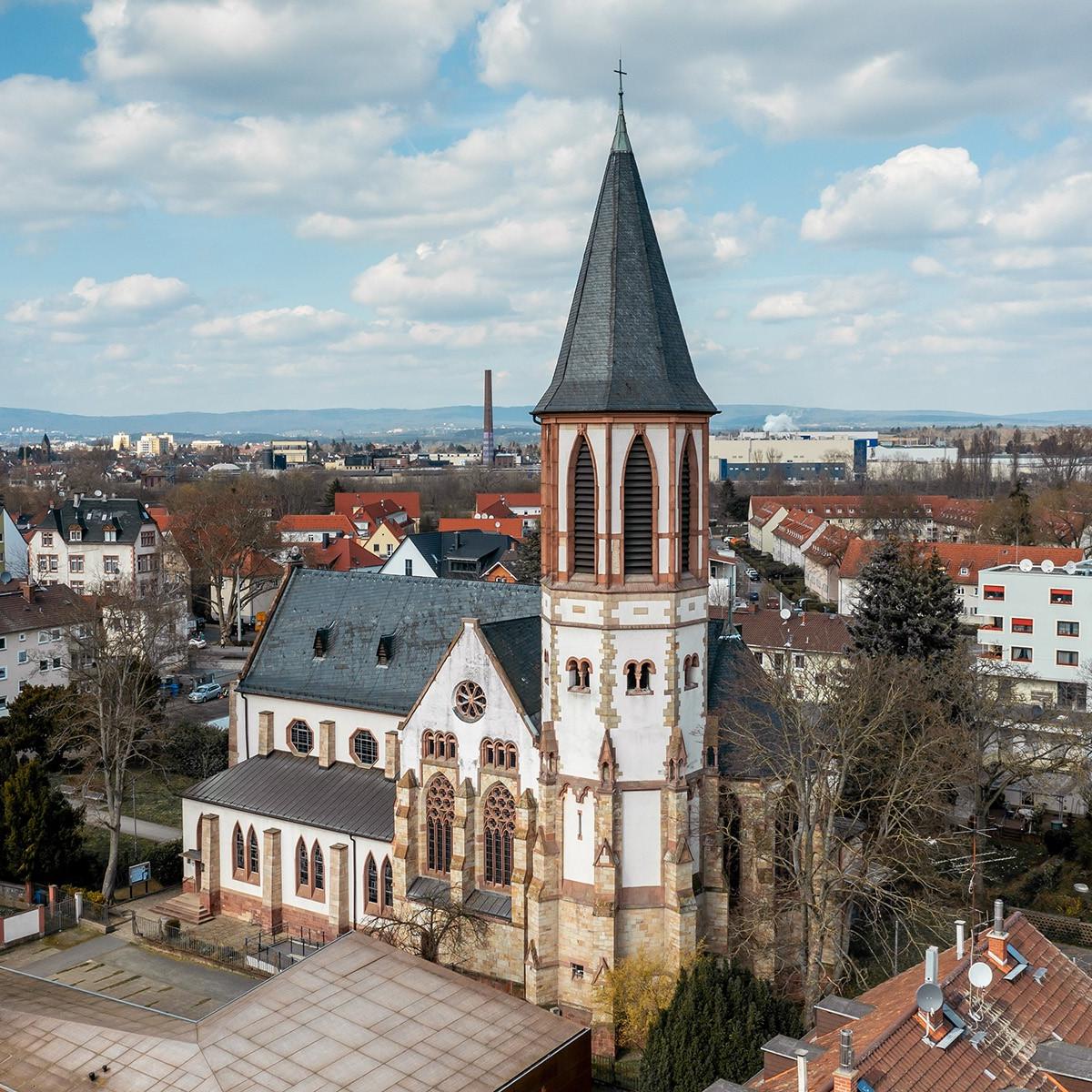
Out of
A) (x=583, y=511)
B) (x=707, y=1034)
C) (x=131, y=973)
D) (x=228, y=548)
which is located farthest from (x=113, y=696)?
(x=228, y=548)

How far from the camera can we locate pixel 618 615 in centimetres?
3206

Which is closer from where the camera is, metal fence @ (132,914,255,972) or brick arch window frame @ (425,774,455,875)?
brick arch window frame @ (425,774,455,875)

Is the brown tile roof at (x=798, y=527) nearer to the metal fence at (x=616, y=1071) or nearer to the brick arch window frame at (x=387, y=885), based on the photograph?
the brick arch window frame at (x=387, y=885)

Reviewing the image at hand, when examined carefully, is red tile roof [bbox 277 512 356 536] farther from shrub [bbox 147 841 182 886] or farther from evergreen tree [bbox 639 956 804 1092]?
evergreen tree [bbox 639 956 804 1092]

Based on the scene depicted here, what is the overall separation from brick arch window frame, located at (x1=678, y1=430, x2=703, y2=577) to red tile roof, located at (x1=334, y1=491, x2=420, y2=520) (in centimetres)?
11871

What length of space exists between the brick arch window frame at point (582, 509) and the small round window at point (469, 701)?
5.61m

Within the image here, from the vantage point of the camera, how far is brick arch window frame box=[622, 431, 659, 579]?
1255 inches

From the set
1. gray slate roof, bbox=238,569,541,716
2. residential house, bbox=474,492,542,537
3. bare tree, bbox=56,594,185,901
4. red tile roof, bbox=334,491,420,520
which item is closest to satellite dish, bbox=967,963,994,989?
gray slate roof, bbox=238,569,541,716

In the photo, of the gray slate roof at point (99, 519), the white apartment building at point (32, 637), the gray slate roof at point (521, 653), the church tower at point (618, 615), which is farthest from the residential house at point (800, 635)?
the gray slate roof at point (99, 519)

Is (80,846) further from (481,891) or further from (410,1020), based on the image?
(410,1020)

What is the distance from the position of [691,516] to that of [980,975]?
16.4 meters

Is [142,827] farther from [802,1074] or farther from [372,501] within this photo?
[372,501]

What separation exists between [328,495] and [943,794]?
138 meters

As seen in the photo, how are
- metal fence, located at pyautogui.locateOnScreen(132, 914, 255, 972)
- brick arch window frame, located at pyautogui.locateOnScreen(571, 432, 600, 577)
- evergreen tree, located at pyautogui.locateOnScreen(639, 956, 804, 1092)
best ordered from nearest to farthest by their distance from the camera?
evergreen tree, located at pyautogui.locateOnScreen(639, 956, 804, 1092) → brick arch window frame, located at pyautogui.locateOnScreen(571, 432, 600, 577) → metal fence, located at pyautogui.locateOnScreen(132, 914, 255, 972)
